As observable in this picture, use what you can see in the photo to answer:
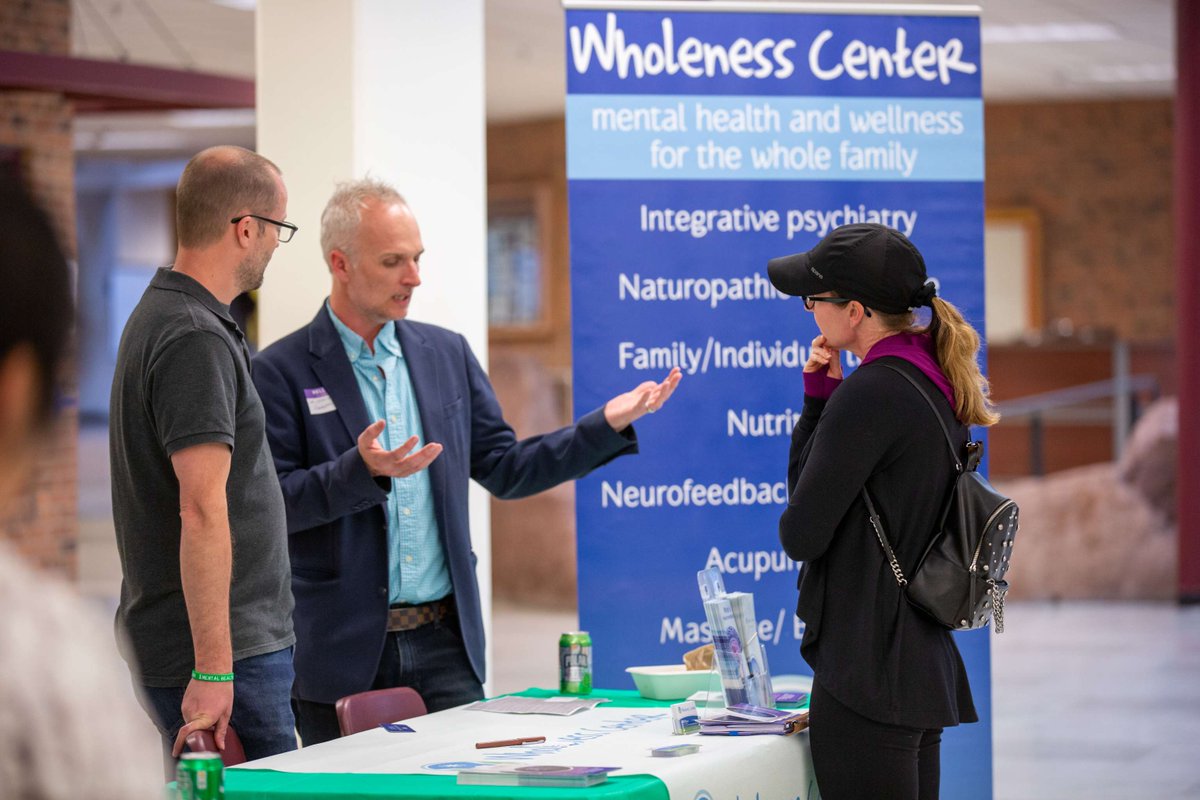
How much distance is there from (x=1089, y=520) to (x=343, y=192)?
8.30m

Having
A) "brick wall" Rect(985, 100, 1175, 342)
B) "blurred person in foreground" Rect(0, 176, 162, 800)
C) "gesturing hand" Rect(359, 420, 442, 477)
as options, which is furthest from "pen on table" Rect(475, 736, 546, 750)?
"brick wall" Rect(985, 100, 1175, 342)

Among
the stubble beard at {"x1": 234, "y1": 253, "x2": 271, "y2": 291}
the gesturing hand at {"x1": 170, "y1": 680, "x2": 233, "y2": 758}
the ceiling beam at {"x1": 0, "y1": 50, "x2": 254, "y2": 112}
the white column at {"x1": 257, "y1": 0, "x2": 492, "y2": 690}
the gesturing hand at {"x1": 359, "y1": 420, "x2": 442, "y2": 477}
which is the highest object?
the ceiling beam at {"x1": 0, "y1": 50, "x2": 254, "y2": 112}

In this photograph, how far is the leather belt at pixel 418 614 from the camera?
2924mm

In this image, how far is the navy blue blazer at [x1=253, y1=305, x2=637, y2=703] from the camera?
2855 millimetres

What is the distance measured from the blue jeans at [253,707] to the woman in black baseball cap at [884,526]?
0.90 meters

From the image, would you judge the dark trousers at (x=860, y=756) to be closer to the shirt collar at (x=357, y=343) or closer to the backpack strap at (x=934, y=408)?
the backpack strap at (x=934, y=408)

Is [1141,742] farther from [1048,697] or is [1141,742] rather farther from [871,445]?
[871,445]

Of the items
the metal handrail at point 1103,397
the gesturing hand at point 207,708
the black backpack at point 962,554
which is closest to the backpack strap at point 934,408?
the black backpack at point 962,554

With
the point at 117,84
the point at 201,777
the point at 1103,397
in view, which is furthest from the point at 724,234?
the point at 1103,397

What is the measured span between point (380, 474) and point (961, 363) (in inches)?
43.9

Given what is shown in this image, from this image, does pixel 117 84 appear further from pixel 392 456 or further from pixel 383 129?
pixel 392 456

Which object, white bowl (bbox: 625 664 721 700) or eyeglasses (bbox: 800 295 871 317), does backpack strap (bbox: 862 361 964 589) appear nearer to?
eyeglasses (bbox: 800 295 871 317)

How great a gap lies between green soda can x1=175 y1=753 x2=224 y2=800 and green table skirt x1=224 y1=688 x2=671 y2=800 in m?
0.24

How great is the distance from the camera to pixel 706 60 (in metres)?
3.69
